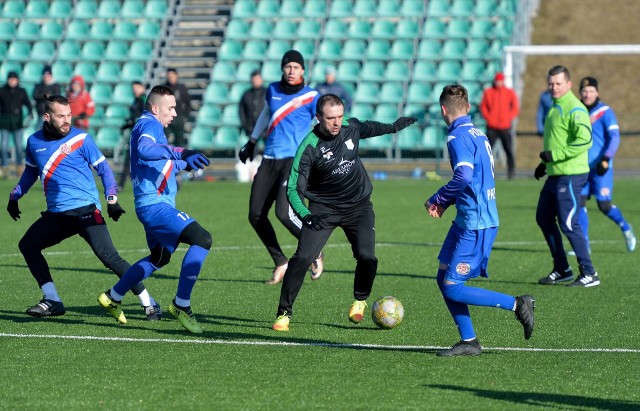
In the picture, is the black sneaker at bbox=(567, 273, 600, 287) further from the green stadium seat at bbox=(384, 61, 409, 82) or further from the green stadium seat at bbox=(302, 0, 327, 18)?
the green stadium seat at bbox=(302, 0, 327, 18)

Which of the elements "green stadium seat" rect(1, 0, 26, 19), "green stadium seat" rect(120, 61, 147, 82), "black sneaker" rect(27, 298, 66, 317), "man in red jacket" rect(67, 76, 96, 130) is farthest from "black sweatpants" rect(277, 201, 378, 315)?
"green stadium seat" rect(1, 0, 26, 19)

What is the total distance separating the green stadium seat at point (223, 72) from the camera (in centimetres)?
2939

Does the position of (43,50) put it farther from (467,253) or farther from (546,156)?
(467,253)

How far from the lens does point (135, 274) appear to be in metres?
9.38

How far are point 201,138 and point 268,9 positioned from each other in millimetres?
4948

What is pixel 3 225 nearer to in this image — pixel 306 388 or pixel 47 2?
pixel 306 388

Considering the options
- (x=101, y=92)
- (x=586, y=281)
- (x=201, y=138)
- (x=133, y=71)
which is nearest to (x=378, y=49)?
(x=201, y=138)

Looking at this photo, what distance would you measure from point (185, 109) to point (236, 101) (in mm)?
4300

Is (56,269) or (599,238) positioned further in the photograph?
(599,238)

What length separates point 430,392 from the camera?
7.04m

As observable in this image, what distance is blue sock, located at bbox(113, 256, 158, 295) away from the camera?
938cm

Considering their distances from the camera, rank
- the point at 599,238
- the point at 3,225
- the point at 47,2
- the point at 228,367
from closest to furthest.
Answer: the point at 228,367 → the point at 599,238 → the point at 3,225 → the point at 47,2

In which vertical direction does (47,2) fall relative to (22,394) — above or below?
above

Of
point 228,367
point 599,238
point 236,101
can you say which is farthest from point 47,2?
point 228,367
